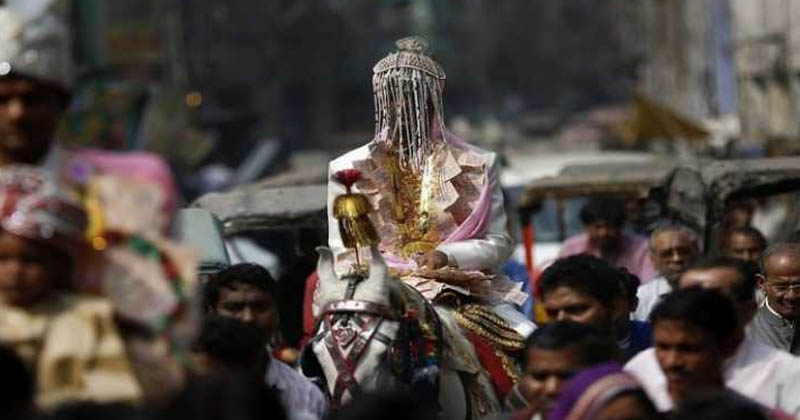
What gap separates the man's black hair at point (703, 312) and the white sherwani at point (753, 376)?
0.31 metres

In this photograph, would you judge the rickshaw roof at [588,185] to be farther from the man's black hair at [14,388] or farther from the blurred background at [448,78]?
the man's black hair at [14,388]

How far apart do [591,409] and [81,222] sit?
149 cm

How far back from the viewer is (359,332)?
8.75 m

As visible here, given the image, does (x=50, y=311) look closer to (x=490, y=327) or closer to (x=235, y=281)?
(x=235, y=281)

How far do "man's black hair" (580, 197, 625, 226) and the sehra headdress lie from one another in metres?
A: 4.93

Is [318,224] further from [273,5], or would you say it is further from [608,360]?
[273,5]

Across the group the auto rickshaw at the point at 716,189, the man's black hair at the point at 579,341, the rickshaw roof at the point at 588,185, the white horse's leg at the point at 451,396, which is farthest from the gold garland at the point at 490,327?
the rickshaw roof at the point at 588,185

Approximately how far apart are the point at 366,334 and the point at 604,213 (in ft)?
22.9

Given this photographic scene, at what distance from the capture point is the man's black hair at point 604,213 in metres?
15.5

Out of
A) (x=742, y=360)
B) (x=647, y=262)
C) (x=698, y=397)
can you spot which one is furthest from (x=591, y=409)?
(x=647, y=262)

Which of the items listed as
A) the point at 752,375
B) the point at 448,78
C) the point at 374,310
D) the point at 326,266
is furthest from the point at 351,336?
the point at 448,78

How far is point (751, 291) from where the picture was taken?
834cm

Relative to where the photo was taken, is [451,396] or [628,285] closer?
[451,396]

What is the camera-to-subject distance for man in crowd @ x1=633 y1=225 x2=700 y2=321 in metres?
12.8
